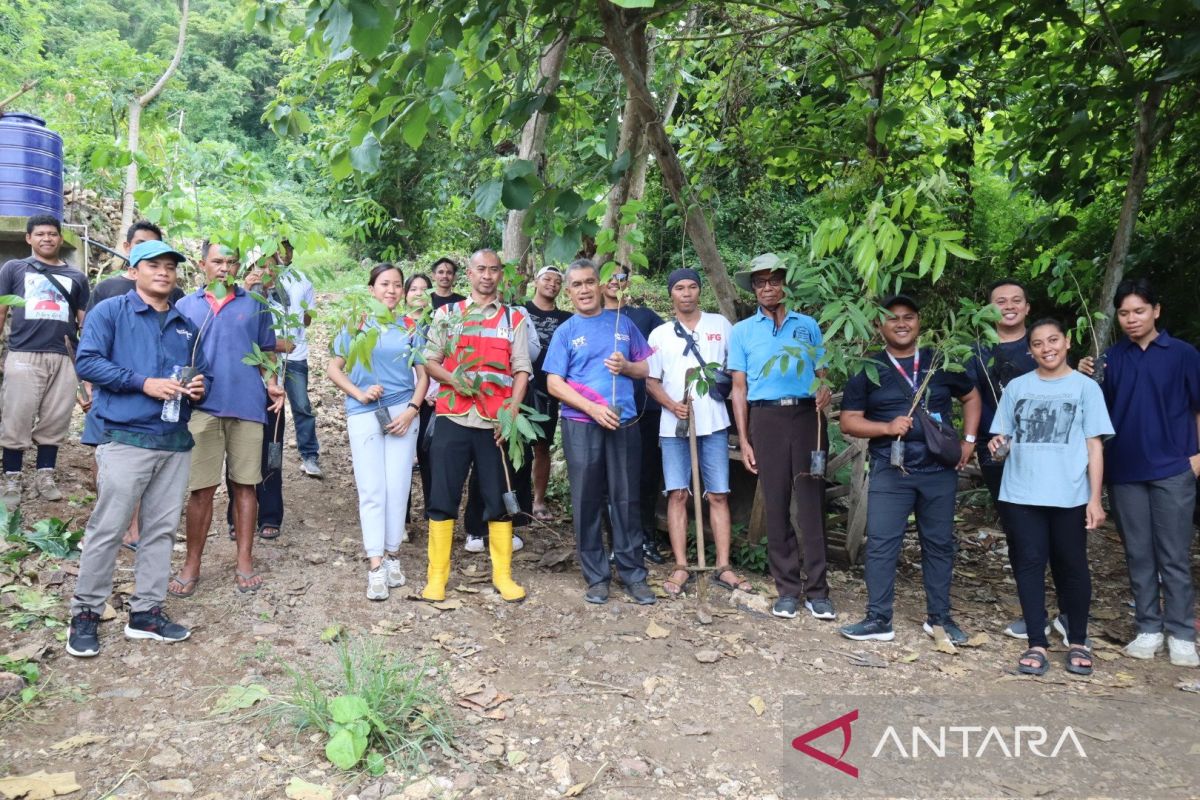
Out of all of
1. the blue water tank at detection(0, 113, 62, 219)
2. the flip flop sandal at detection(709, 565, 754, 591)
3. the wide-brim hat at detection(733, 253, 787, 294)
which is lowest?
the flip flop sandal at detection(709, 565, 754, 591)

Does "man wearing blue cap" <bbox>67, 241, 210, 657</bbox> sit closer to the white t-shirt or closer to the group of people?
the group of people

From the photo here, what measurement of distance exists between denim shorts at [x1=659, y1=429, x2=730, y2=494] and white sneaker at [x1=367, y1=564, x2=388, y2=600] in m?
1.77

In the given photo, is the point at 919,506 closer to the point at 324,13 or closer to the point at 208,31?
the point at 324,13

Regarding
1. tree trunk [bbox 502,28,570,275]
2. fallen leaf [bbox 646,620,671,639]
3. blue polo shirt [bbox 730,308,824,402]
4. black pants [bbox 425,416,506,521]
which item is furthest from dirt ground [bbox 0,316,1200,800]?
tree trunk [bbox 502,28,570,275]

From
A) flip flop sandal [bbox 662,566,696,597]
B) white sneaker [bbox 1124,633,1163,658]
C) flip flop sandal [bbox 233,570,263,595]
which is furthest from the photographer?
flip flop sandal [bbox 662,566,696,597]

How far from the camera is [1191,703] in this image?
3998 mm

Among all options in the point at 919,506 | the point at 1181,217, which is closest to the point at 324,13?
the point at 919,506

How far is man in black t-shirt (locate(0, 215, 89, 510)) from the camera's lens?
540 centimetres

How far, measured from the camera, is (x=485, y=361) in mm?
4879

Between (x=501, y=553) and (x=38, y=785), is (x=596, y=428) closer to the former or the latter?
(x=501, y=553)

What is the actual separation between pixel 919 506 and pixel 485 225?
9.78m

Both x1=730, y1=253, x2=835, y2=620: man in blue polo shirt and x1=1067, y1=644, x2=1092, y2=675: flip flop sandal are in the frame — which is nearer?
x1=1067, y1=644, x2=1092, y2=675: flip flop sandal

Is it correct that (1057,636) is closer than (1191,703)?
No

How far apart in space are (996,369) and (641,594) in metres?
2.43
